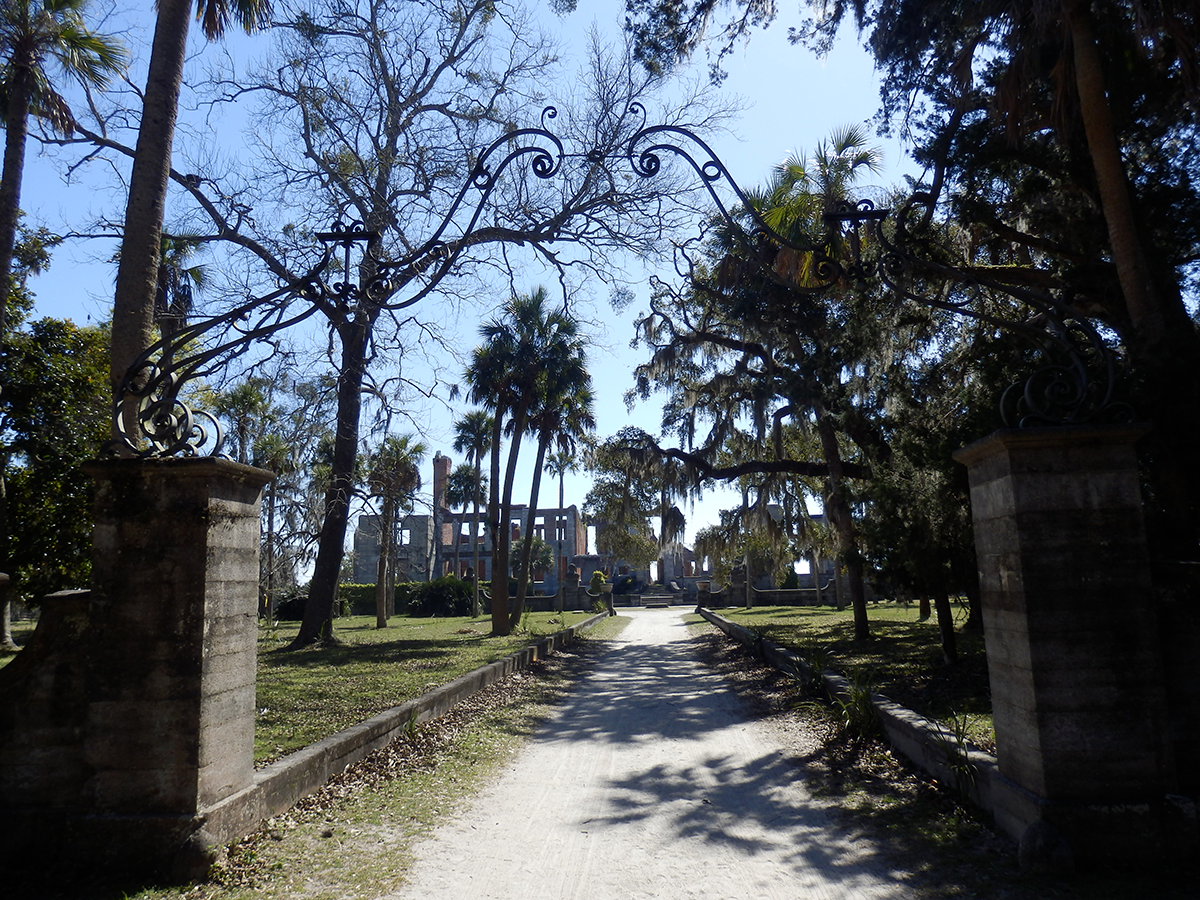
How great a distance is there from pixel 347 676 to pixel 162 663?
25.2 ft

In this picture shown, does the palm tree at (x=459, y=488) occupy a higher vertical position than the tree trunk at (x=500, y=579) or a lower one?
higher

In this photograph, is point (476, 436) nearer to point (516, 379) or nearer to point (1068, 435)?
point (516, 379)

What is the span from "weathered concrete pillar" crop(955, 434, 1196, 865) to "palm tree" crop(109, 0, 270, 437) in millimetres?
7303

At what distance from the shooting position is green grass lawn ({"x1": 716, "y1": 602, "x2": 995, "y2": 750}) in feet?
25.7

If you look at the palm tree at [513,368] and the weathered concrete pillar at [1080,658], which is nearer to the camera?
the weathered concrete pillar at [1080,658]

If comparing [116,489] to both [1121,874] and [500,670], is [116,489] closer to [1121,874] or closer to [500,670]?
[1121,874]

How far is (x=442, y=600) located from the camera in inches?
1442

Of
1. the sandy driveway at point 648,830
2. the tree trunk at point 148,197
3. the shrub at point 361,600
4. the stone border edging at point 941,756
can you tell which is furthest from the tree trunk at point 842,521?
the shrub at point 361,600

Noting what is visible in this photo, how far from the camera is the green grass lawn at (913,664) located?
7848 mm

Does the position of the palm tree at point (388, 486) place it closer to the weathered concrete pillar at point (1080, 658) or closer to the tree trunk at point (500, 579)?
the tree trunk at point (500, 579)

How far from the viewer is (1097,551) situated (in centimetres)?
410

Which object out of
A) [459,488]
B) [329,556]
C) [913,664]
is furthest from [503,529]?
[459,488]

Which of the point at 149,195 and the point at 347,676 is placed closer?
the point at 149,195

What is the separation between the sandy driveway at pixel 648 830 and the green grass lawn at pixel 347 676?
203 centimetres
